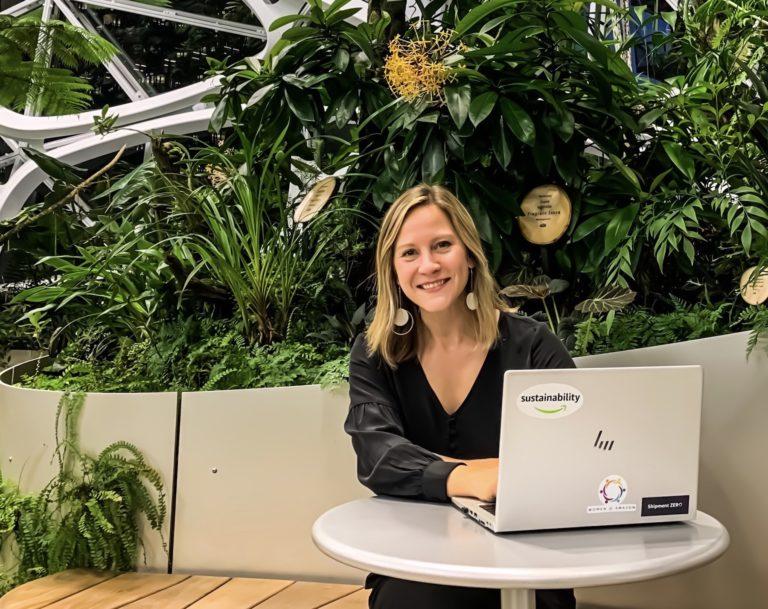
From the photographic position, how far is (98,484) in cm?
269

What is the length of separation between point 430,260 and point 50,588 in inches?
62.1

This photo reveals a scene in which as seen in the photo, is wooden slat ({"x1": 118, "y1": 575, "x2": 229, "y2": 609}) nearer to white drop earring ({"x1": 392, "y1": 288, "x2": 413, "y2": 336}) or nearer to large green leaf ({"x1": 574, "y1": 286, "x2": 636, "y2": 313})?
white drop earring ({"x1": 392, "y1": 288, "x2": 413, "y2": 336})

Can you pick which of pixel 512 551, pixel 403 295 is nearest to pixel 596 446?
pixel 512 551

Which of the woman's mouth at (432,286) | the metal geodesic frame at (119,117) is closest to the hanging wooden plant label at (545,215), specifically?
the woman's mouth at (432,286)

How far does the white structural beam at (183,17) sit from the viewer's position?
787 centimetres

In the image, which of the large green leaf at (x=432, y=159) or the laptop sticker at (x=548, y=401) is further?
the large green leaf at (x=432, y=159)

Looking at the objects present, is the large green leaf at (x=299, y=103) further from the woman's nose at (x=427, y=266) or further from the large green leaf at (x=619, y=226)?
the woman's nose at (x=427, y=266)

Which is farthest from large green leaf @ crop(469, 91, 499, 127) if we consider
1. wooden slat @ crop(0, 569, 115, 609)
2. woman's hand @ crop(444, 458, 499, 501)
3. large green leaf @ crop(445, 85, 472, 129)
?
wooden slat @ crop(0, 569, 115, 609)

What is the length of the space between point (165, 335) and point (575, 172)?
1661mm

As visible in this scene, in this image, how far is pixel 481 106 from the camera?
8.78ft

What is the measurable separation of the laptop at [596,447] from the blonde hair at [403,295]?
67cm

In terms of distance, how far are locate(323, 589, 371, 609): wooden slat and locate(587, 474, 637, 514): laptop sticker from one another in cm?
101

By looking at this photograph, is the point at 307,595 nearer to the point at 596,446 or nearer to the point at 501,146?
the point at 596,446

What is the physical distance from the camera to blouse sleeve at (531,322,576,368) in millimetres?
1983
